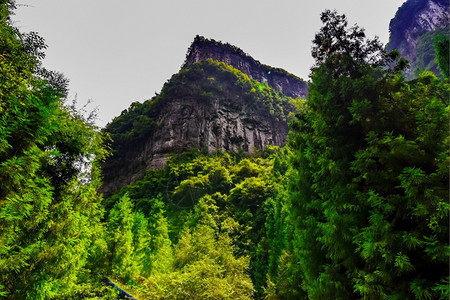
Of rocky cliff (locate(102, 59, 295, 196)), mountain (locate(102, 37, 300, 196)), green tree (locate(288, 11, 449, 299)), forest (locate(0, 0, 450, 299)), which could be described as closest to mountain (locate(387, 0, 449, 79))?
mountain (locate(102, 37, 300, 196))

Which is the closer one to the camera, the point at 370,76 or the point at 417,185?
the point at 417,185

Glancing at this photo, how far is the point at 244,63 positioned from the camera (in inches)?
3834

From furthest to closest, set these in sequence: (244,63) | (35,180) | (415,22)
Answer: (244,63)
(415,22)
(35,180)

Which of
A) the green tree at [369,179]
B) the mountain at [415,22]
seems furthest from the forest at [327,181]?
the mountain at [415,22]

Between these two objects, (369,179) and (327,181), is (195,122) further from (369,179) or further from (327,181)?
(369,179)

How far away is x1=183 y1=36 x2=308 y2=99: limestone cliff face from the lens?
91.1 m

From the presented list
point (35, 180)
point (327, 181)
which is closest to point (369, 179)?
point (327, 181)

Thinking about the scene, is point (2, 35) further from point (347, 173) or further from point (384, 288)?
point (384, 288)

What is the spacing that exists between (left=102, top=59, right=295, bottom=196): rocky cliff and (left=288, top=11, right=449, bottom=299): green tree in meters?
47.9

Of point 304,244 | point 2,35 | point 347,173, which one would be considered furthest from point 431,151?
point 2,35

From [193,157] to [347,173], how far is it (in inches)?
1786

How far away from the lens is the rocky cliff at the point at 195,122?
193 feet

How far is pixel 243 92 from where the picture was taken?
245 ft

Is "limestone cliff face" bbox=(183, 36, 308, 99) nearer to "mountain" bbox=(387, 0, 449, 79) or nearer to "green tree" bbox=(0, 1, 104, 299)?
"mountain" bbox=(387, 0, 449, 79)
